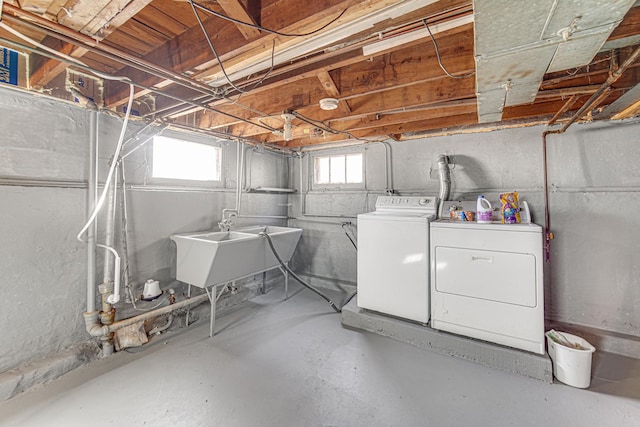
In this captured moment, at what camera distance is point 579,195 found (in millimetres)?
2344

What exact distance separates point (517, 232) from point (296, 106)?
198 centimetres

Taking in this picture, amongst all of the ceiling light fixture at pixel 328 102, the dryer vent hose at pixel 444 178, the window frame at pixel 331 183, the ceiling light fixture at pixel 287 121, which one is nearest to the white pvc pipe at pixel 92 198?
the ceiling light fixture at pixel 287 121

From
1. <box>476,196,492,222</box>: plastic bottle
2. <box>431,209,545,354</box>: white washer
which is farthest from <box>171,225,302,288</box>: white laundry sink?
<box>476,196,492,222</box>: plastic bottle

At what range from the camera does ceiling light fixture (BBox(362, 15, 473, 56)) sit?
3.57ft

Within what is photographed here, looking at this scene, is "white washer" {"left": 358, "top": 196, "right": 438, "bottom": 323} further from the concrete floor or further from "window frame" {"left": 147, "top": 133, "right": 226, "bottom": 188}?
"window frame" {"left": 147, "top": 133, "right": 226, "bottom": 188}

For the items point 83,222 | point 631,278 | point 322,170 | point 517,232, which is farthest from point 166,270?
point 631,278

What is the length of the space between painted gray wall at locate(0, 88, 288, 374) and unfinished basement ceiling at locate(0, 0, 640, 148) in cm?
22

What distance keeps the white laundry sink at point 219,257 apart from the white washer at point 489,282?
173 centimetres

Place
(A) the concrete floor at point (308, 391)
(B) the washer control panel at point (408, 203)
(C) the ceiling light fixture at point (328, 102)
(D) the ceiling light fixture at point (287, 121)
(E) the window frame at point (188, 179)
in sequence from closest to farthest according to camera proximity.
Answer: (A) the concrete floor at point (308, 391) → (C) the ceiling light fixture at point (328, 102) → (D) the ceiling light fixture at point (287, 121) → (E) the window frame at point (188, 179) → (B) the washer control panel at point (408, 203)

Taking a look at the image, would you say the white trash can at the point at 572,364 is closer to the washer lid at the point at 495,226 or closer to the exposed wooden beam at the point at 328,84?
the washer lid at the point at 495,226

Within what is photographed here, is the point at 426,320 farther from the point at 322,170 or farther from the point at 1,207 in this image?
the point at 1,207

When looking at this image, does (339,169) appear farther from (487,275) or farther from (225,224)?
(487,275)

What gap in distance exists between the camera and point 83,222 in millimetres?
1988

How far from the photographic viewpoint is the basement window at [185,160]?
2557 mm
